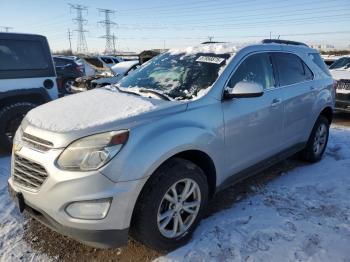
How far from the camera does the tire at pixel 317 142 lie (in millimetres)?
5215

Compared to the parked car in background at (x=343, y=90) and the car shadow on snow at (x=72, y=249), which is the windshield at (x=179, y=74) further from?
the parked car in background at (x=343, y=90)

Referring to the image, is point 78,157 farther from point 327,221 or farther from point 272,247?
point 327,221

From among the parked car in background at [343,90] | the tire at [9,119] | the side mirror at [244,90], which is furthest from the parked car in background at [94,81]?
the side mirror at [244,90]

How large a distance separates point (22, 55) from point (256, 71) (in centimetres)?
393

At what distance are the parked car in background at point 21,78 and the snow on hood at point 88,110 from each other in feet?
8.05

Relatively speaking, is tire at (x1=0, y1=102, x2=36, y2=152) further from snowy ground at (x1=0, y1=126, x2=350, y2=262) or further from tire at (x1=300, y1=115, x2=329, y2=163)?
tire at (x1=300, y1=115, x2=329, y2=163)

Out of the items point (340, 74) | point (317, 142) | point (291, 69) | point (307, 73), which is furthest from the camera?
point (340, 74)

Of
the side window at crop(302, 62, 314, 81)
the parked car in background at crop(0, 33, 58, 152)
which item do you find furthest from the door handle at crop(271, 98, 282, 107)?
the parked car in background at crop(0, 33, 58, 152)

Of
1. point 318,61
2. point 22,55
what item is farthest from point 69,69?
point 318,61

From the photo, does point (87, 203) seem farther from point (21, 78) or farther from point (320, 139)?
point (320, 139)

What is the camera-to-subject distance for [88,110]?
315 cm

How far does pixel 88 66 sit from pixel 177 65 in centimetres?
1424

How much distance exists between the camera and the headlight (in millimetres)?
2578

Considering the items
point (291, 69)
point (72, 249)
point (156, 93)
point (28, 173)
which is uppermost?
point (291, 69)
